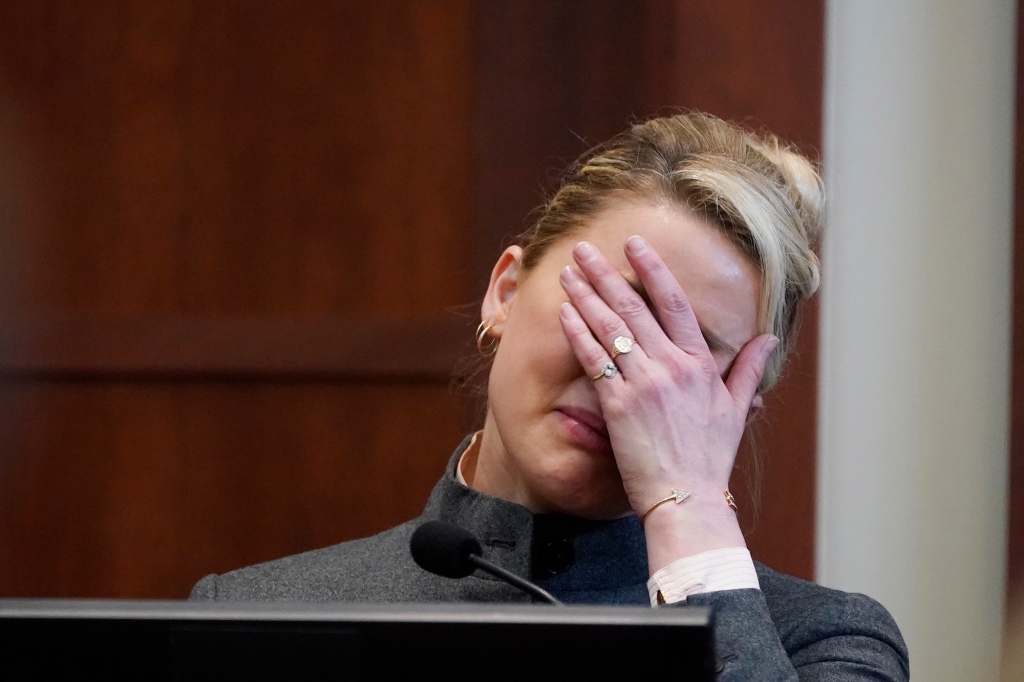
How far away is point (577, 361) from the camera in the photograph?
93cm

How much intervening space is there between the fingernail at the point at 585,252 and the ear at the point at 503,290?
0.36ft

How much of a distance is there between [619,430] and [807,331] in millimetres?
573

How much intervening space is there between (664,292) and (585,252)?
0.08 meters

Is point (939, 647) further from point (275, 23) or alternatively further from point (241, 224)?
point (275, 23)

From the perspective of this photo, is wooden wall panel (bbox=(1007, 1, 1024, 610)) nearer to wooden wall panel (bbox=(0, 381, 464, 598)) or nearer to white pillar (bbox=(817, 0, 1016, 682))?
white pillar (bbox=(817, 0, 1016, 682))

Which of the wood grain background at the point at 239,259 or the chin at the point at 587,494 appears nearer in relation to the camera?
the chin at the point at 587,494

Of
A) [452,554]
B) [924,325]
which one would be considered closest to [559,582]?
[452,554]

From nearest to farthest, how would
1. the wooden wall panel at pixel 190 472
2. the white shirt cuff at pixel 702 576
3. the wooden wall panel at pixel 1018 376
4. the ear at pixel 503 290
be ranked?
the white shirt cuff at pixel 702 576
the ear at pixel 503 290
the wooden wall panel at pixel 1018 376
the wooden wall panel at pixel 190 472

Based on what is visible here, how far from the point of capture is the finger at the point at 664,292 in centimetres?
90

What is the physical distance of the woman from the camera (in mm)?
888

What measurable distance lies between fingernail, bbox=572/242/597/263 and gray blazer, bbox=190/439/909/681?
22 centimetres

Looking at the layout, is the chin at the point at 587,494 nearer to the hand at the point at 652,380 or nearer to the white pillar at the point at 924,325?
the hand at the point at 652,380

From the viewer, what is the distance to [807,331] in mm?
1383

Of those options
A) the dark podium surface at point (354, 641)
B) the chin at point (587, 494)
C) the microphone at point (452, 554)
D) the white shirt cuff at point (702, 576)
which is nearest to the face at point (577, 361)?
the chin at point (587, 494)
